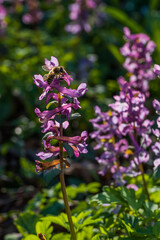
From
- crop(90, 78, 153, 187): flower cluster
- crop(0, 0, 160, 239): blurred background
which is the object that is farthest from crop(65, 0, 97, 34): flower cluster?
crop(90, 78, 153, 187): flower cluster

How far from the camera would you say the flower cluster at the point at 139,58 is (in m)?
2.59

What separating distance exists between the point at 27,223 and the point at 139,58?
4.83 ft

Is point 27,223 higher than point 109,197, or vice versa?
point 109,197

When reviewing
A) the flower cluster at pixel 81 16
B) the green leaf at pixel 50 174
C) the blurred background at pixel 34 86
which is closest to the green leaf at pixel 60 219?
the green leaf at pixel 50 174

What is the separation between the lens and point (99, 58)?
627cm

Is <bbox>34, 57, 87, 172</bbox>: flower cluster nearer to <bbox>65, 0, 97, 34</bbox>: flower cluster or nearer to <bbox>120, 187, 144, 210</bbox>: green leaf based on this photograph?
<bbox>120, 187, 144, 210</bbox>: green leaf

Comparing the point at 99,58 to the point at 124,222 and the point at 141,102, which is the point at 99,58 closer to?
the point at 141,102

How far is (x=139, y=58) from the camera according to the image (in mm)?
2627

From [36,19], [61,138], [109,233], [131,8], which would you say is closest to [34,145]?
[36,19]

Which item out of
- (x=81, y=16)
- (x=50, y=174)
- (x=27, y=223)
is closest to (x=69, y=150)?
(x=50, y=174)

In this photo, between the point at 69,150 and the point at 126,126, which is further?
the point at 126,126

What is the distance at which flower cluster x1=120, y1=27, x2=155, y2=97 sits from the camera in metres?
2.59

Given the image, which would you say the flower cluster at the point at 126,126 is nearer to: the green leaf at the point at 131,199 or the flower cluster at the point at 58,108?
the green leaf at the point at 131,199

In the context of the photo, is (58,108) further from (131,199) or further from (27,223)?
(27,223)
